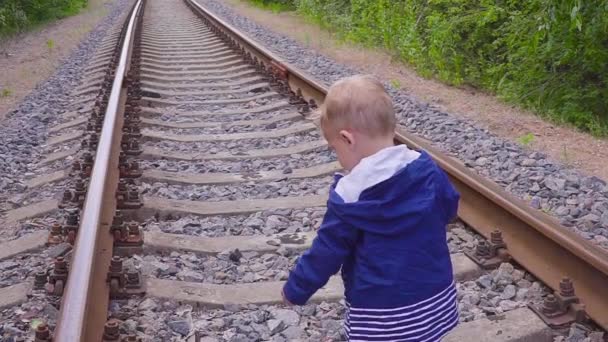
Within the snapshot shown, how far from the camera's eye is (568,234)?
3.34 meters

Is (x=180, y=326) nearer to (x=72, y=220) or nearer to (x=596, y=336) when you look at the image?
(x=72, y=220)

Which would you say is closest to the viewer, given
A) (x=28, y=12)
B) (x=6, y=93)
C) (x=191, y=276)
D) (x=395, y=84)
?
(x=191, y=276)

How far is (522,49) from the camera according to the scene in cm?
784

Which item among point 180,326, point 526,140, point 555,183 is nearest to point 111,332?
point 180,326

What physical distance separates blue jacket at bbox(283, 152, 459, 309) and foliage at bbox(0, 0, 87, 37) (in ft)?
45.7

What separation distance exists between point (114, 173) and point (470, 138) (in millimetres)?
2529

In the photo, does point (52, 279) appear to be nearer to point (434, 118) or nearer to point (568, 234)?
point (568, 234)

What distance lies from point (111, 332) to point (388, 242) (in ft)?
3.74

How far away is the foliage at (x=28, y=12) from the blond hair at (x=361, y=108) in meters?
13.9

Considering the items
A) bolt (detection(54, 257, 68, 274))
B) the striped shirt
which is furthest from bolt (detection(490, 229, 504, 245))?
bolt (detection(54, 257, 68, 274))

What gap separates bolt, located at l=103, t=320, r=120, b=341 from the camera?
9.03ft

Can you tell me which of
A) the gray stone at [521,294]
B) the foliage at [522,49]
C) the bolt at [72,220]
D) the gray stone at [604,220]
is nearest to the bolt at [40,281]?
the bolt at [72,220]

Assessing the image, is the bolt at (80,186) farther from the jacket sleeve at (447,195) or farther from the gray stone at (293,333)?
the jacket sleeve at (447,195)

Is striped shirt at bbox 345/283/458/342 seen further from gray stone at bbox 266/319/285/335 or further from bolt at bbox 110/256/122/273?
bolt at bbox 110/256/122/273
